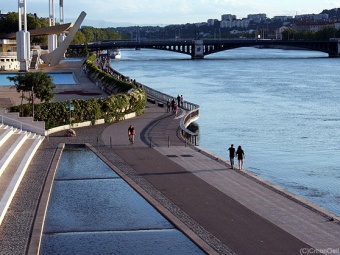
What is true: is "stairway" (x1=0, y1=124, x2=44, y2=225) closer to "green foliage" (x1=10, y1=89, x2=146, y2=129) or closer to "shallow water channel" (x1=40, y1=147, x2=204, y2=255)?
"shallow water channel" (x1=40, y1=147, x2=204, y2=255)

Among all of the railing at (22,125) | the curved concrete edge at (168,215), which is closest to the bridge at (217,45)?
the railing at (22,125)

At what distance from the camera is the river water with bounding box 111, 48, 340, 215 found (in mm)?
24727

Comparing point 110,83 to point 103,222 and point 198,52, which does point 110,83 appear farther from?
point 198,52

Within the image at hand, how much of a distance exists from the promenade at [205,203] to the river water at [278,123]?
7.93ft

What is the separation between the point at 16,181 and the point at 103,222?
403 cm

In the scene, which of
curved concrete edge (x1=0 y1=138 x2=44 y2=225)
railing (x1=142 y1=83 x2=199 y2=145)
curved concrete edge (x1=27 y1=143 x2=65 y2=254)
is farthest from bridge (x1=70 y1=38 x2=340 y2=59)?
curved concrete edge (x1=27 y1=143 x2=65 y2=254)

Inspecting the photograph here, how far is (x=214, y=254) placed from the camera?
45.0 ft

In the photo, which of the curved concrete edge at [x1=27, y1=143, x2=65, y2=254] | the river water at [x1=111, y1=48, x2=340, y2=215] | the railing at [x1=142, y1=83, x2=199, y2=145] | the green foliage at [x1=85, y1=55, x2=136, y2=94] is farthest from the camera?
the green foliage at [x1=85, y1=55, x2=136, y2=94]

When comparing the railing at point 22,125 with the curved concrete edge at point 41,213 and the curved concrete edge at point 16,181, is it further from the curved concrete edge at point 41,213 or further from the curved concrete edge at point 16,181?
the curved concrete edge at point 41,213

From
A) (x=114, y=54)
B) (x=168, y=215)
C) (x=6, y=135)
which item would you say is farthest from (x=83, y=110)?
(x=114, y=54)

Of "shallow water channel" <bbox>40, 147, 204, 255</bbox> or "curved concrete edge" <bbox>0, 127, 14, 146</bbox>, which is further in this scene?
"curved concrete edge" <bbox>0, 127, 14, 146</bbox>

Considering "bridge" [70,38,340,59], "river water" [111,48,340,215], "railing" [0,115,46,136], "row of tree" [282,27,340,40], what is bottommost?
"river water" [111,48,340,215]

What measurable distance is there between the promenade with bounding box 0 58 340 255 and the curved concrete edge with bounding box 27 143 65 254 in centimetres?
13

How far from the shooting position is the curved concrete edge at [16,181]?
16.6m
